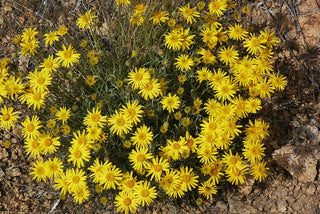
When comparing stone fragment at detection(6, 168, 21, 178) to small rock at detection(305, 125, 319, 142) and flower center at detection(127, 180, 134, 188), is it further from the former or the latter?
small rock at detection(305, 125, 319, 142)

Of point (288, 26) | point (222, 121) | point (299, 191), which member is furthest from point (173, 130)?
point (288, 26)

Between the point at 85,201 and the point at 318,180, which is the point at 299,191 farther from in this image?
the point at 85,201

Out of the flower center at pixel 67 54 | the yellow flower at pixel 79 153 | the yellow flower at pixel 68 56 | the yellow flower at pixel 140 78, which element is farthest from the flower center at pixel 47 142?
the yellow flower at pixel 140 78

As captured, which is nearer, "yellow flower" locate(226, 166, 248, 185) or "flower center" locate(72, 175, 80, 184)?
"flower center" locate(72, 175, 80, 184)

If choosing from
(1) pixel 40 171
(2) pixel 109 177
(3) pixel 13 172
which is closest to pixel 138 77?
(2) pixel 109 177

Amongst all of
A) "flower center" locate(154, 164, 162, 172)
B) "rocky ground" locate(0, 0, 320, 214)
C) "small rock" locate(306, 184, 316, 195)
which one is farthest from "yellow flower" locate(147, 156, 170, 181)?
"small rock" locate(306, 184, 316, 195)

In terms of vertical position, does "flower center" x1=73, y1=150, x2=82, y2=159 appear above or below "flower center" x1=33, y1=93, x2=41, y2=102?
below

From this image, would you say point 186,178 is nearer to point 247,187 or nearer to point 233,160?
point 233,160

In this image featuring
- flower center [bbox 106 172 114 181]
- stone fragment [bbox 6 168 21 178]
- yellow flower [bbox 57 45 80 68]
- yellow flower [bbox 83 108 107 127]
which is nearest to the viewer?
flower center [bbox 106 172 114 181]
